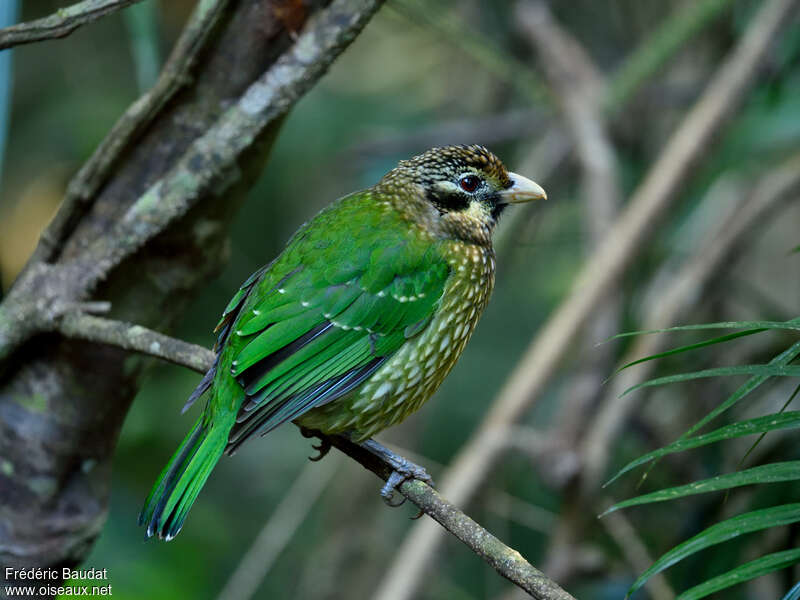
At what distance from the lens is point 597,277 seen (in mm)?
3688

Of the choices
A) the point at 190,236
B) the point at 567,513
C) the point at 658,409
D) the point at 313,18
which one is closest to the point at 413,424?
the point at 567,513

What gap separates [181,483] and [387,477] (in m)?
0.54

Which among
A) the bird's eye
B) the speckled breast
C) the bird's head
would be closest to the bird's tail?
the speckled breast

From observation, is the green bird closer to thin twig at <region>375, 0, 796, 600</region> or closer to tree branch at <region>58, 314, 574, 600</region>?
tree branch at <region>58, 314, 574, 600</region>

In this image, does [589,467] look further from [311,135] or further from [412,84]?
[412,84]

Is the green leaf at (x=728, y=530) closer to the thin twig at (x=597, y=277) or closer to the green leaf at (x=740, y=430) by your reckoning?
the green leaf at (x=740, y=430)

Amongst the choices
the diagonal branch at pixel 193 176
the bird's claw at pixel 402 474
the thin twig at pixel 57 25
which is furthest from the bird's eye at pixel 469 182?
the thin twig at pixel 57 25

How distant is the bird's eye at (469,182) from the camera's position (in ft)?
9.86

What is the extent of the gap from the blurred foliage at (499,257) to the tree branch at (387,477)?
1553 mm

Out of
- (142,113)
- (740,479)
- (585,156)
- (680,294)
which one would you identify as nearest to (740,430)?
(740,479)

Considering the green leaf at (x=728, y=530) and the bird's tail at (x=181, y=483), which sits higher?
the green leaf at (x=728, y=530)

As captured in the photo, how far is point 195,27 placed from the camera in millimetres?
2693

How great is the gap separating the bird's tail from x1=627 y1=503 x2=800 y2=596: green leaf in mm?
1201

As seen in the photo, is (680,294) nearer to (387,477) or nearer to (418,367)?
(418,367)
